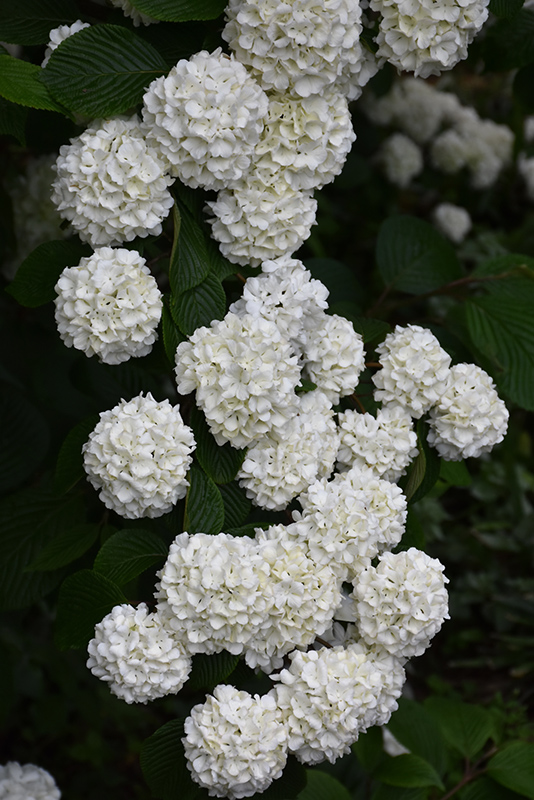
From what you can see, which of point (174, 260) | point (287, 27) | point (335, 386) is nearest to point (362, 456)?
point (335, 386)

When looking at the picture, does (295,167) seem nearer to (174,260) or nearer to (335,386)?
(174,260)

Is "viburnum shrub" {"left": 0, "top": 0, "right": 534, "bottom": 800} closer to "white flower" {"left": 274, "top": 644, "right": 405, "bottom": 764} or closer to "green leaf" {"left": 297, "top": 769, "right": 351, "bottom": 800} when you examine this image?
"white flower" {"left": 274, "top": 644, "right": 405, "bottom": 764}

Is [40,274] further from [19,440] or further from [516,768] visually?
[516,768]

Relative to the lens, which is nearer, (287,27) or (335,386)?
(287,27)

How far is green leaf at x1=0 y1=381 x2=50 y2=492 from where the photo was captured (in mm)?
1665

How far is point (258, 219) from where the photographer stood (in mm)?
1278

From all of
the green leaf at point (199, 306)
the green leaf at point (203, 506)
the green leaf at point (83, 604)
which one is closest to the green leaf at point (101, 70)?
the green leaf at point (199, 306)

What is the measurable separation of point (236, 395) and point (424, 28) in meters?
0.68

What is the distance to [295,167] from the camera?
1.28 m

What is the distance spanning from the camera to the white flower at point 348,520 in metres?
1.22

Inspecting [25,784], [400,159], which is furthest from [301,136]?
[400,159]

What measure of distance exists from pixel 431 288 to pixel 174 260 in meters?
0.94

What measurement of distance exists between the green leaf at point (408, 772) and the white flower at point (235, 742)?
598mm

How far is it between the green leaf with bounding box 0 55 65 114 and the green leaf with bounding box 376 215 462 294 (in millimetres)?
1025
